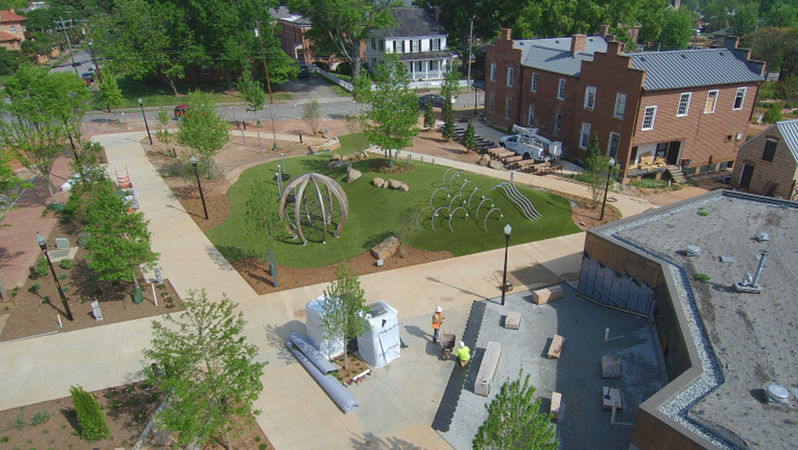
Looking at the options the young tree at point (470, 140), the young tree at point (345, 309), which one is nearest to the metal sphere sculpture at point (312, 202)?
the young tree at point (345, 309)

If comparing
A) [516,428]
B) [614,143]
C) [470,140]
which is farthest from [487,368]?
[470,140]

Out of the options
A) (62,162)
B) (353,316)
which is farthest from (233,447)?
(62,162)

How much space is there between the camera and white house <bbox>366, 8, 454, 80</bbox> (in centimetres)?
6906

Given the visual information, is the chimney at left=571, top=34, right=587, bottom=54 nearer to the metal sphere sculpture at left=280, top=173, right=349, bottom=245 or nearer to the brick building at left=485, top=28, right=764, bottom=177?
the brick building at left=485, top=28, right=764, bottom=177

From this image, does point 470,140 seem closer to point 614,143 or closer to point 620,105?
point 614,143

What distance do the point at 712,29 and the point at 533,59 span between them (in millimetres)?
150302

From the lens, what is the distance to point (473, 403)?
16.7 metres

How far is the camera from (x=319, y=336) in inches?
722

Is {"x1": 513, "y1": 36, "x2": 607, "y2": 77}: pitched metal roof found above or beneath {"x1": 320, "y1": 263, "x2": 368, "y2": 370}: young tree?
above

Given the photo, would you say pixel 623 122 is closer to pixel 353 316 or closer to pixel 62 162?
pixel 353 316

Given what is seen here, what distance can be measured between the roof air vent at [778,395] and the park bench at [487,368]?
7.57 meters

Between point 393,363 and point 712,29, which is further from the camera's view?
point 712,29

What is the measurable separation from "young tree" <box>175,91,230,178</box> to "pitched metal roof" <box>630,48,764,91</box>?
2770 centimetres

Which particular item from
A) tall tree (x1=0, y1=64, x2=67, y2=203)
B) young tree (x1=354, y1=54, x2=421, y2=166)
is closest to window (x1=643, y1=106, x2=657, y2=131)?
young tree (x1=354, y1=54, x2=421, y2=166)
